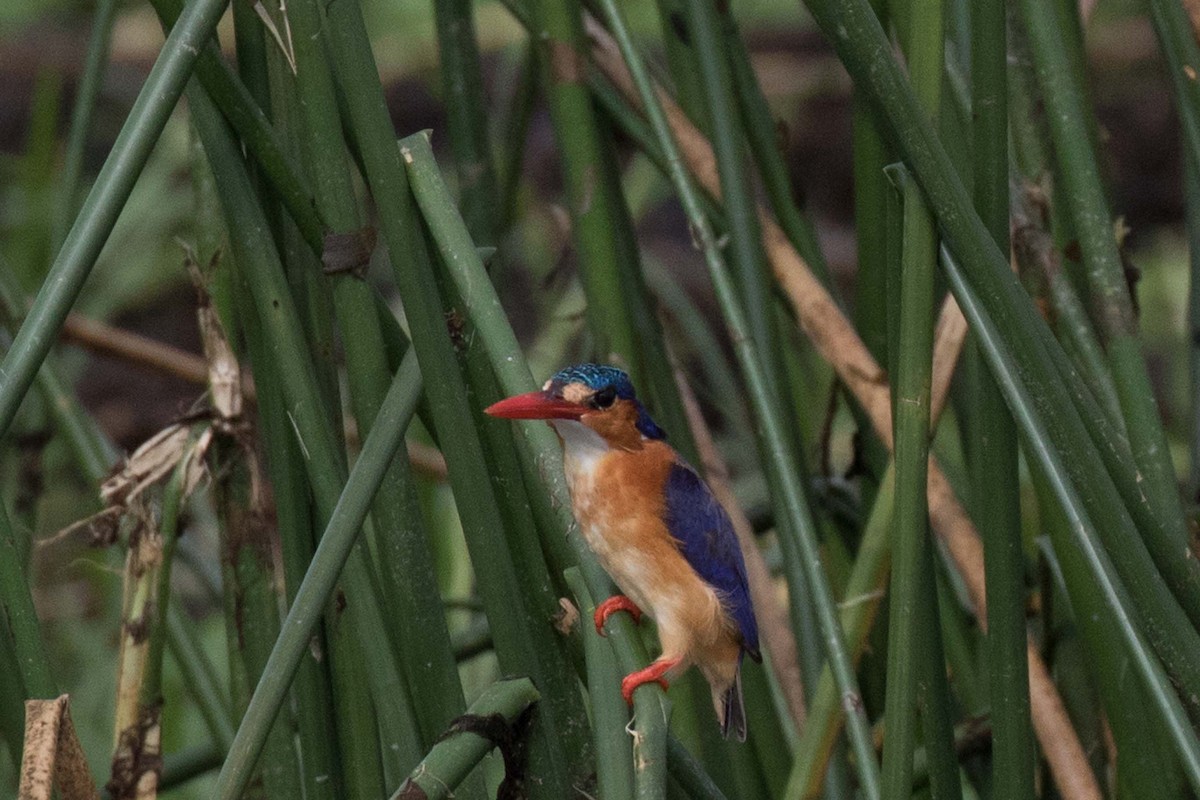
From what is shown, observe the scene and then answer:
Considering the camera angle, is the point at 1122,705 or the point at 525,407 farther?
the point at 1122,705

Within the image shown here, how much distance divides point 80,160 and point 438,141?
3.41m

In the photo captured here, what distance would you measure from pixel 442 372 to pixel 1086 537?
514mm

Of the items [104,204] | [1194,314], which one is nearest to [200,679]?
[104,204]

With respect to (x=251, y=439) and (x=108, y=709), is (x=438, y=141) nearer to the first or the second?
(x=108, y=709)

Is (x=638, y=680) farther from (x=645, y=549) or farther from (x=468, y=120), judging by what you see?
(x=468, y=120)

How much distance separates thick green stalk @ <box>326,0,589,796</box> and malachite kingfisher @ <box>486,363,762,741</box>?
0.35 metres

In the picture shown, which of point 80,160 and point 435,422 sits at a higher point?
point 80,160

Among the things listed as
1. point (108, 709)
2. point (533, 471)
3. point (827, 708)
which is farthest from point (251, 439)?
point (108, 709)

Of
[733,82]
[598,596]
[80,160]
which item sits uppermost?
[80,160]

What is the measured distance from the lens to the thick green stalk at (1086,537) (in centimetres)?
108

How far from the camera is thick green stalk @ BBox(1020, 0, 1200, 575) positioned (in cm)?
131

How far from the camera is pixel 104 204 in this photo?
1.03 metres

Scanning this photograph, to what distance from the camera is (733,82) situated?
178 centimetres

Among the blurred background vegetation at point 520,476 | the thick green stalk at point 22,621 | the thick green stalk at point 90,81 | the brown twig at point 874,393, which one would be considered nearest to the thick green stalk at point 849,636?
the blurred background vegetation at point 520,476
